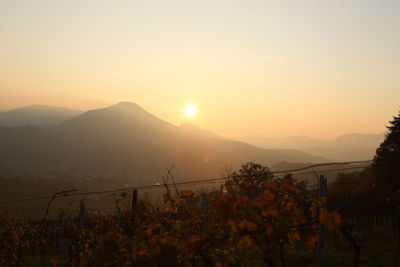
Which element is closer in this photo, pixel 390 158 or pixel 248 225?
pixel 248 225

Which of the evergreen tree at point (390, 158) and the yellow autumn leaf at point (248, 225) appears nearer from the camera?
the yellow autumn leaf at point (248, 225)

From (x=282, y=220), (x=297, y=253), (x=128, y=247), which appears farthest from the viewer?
(x=297, y=253)

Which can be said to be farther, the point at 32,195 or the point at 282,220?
the point at 32,195

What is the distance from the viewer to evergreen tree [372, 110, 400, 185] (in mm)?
36750

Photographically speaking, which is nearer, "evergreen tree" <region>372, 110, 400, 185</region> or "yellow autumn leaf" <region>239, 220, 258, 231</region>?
"yellow autumn leaf" <region>239, 220, 258, 231</region>

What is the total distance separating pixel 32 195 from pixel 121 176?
167ft

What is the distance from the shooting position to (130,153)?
191125mm

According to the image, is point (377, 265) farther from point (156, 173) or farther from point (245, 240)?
point (156, 173)

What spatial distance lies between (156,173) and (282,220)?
162 m

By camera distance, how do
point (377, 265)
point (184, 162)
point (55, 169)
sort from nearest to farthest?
point (377, 265), point (55, 169), point (184, 162)

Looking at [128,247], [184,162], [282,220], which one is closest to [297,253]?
[128,247]

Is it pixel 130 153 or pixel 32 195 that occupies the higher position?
pixel 130 153

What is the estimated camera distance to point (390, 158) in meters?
37.7

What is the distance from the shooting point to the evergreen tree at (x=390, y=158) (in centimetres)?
3675
